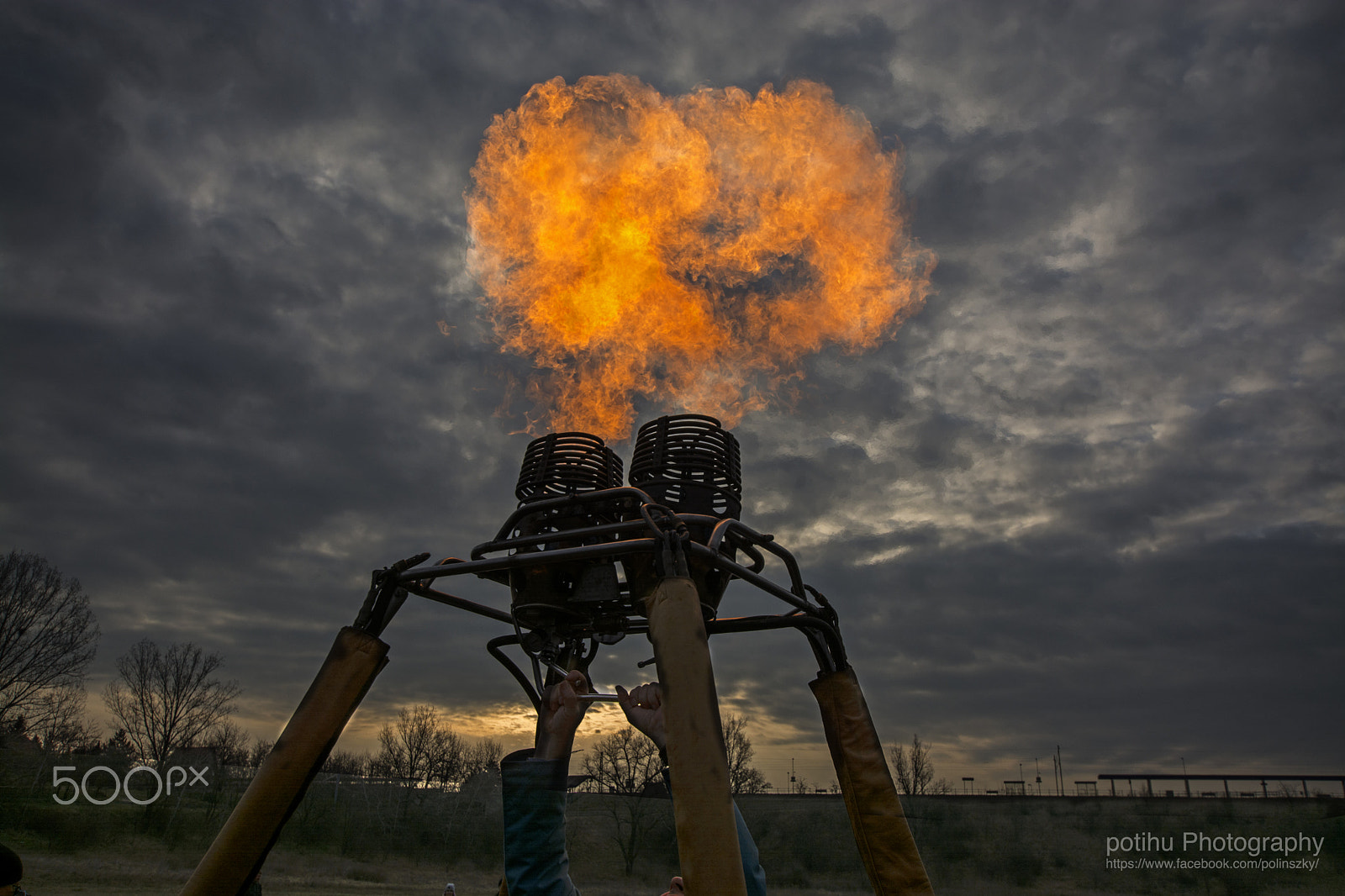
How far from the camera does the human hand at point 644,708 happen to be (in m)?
4.16

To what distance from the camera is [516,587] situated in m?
5.10

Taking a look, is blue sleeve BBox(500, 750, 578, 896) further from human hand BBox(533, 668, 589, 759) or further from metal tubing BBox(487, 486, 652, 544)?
metal tubing BBox(487, 486, 652, 544)

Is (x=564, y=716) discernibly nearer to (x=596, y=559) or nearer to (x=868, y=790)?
(x=596, y=559)

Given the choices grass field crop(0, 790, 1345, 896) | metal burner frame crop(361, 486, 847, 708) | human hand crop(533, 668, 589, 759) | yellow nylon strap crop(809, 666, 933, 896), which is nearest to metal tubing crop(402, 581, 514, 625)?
metal burner frame crop(361, 486, 847, 708)

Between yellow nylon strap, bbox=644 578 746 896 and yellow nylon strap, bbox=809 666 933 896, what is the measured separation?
77.9 inches

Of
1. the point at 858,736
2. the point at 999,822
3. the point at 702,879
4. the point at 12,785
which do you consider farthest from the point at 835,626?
the point at 12,785

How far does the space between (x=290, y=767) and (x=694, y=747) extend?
2.33 meters

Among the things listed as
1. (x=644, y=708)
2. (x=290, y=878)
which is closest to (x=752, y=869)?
(x=644, y=708)

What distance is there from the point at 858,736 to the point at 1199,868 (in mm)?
40050

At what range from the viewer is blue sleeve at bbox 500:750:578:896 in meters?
3.64

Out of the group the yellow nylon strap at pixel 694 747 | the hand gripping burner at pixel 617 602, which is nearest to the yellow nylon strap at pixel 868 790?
the hand gripping burner at pixel 617 602

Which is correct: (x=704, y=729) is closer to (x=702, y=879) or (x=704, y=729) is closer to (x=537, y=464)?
(x=702, y=879)

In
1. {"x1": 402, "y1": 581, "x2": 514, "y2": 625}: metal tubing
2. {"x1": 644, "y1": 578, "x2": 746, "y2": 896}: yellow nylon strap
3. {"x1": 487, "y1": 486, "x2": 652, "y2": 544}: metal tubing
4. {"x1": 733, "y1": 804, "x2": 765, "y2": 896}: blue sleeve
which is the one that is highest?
{"x1": 487, "y1": 486, "x2": 652, "y2": 544}: metal tubing

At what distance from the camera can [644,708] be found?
13.9 feet
